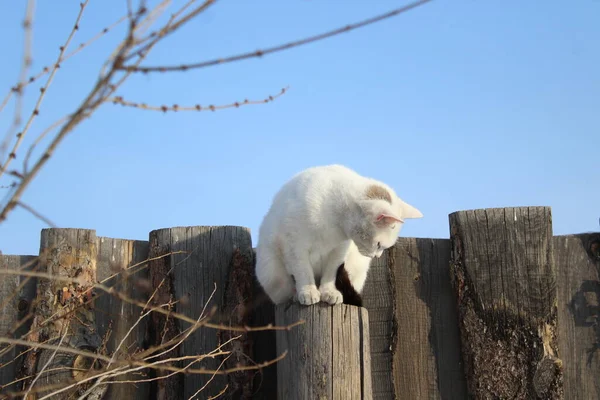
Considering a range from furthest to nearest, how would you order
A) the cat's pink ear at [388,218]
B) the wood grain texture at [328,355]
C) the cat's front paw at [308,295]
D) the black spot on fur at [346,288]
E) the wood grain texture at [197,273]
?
the wood grain texture at [197,273]
the black spot on fur at [346,288]
the cat's front paw at [308,295]
the cat's pink ear at [388,218]
the wood grain texture at [328,355]

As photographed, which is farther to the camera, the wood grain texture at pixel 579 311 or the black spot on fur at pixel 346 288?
the black spot on fur at pixel 346 288

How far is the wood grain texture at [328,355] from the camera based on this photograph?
3.33 meters

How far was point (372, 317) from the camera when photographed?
12.9 feet

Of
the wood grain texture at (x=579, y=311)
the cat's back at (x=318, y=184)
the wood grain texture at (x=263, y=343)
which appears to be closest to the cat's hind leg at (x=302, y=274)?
the cat's back at (x=318, y=184)

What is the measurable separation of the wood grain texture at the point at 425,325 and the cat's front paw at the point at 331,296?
439 millimetres

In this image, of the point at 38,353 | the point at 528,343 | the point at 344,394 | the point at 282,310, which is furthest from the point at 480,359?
the point at 38,353

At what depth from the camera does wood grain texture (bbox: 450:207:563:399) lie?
11.8ft

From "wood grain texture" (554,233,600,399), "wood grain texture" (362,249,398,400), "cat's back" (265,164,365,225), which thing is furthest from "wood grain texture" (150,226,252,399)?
"wood grain texture" (554,233,600,399)

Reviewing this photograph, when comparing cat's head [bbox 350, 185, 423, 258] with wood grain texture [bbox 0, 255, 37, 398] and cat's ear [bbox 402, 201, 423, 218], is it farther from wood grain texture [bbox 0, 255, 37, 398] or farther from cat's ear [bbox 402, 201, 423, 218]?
wood grain texture [bbox 0, 255, 37, 398]

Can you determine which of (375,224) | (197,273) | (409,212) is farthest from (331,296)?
(197,273)

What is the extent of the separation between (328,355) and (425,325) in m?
0.84

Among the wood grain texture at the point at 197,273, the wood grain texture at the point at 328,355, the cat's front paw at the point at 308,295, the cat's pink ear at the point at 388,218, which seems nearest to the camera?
the wood grain texture at the point at 328,355

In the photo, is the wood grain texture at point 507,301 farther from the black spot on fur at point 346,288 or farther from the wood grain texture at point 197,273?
the wood grain texture at point 197,273

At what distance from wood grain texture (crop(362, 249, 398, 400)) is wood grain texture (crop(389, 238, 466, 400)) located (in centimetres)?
4
